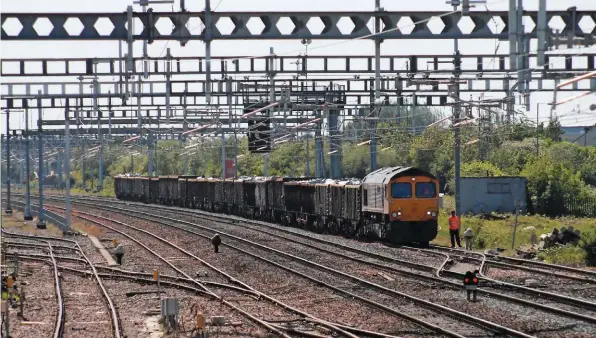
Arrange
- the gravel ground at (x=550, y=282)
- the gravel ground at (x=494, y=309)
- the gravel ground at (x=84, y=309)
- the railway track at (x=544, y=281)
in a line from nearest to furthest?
1. the gravel ground at (x=494, y=309)
2. the gravel ground at (x=84, y=309)
3. the railway track at (x=544, y=281)
4. the gravel ground at (x=550, y=282)

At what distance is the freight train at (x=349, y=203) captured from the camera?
33.3 m

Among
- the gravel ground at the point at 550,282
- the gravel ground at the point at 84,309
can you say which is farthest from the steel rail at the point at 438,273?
the gravel ground at the point at 84,309

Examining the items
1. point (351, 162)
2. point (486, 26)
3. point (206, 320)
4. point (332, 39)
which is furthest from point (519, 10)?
point (351, 162)

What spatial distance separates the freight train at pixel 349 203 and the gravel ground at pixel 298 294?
491 cm

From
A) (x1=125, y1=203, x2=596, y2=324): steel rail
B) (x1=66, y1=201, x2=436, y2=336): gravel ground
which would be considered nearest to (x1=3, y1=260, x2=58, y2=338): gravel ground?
(x1=66, y1=201, x2=436, y2=336): gravel ground

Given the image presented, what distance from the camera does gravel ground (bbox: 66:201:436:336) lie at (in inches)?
668

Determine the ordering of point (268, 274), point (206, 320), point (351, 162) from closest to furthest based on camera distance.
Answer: point (206, 320)
point (268, 274)
point (351, 162)

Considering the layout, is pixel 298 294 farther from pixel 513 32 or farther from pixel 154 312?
pixel 513 32

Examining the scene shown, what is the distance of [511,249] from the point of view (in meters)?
32.7

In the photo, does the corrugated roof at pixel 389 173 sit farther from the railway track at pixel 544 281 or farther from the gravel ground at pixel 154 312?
the gravel ground at pixel 154 312

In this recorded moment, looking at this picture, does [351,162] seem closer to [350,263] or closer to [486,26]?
[350,263]

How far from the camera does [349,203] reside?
37219 millimetres

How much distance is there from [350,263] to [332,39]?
23.9ft

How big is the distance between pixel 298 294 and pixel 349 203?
51.3ft
